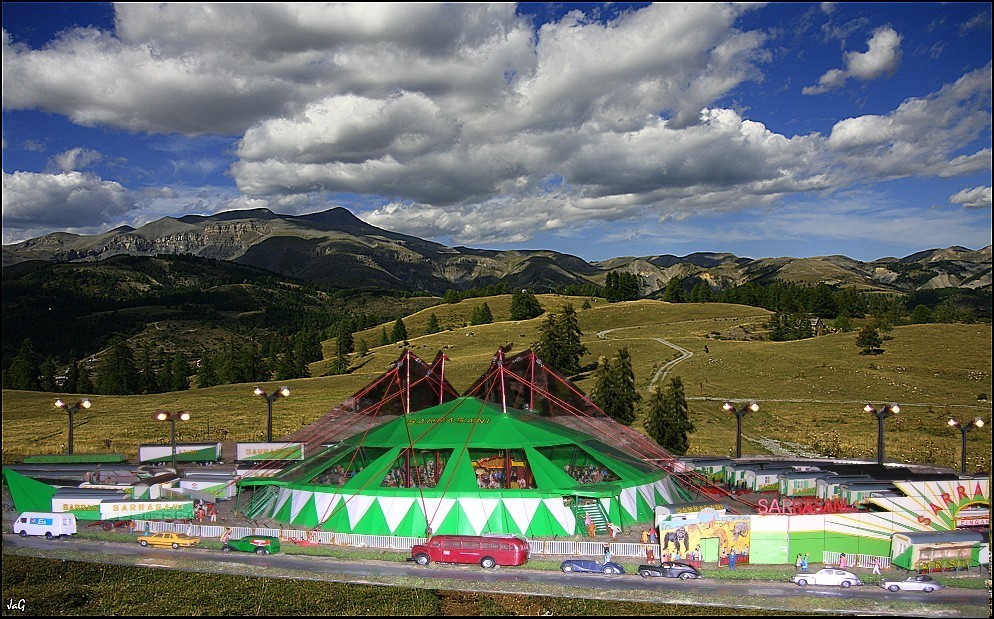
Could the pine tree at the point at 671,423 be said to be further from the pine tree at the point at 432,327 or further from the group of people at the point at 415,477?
the pine tree at the point at 432,327

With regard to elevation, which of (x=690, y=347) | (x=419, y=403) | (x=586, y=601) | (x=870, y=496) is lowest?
(x=586, y=601)

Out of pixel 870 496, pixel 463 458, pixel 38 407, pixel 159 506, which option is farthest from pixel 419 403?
pixel 38 407

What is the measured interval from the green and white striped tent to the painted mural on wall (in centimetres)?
476

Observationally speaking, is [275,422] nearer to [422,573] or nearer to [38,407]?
[38,407]

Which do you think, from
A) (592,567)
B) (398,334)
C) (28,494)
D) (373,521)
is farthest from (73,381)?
(592,567)

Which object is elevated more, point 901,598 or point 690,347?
point 690,347

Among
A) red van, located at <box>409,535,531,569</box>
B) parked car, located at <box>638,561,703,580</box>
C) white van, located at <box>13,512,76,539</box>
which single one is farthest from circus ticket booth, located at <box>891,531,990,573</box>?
white van, located at <box>13,512,76,539</box>

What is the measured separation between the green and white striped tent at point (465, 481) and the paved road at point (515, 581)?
407cm

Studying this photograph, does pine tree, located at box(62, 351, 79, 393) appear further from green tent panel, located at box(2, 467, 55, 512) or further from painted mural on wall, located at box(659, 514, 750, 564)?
painted mural on wall, located at box(659, 514, 750, 564)

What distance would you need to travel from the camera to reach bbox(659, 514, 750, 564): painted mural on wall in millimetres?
29250

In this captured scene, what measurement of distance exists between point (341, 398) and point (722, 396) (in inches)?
1937

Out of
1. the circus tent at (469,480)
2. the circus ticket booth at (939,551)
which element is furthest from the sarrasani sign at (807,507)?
the circus tent at (469,480)

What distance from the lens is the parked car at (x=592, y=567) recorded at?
2809 cm

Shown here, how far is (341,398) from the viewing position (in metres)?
93.2
